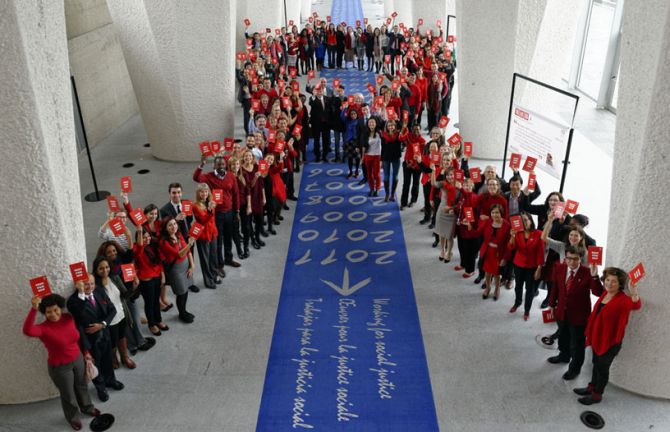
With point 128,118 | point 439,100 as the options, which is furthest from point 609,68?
point 128,118

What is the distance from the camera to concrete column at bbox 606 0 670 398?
4895mm

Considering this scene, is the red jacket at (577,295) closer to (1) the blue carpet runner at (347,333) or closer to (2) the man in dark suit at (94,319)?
(1) the blue carpet runner at (347,333)

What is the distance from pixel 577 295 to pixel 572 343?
22.9 inches

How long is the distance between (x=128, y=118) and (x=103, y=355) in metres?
11.0

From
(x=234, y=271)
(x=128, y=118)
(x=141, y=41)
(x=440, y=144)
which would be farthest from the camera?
(x=128, y=118)

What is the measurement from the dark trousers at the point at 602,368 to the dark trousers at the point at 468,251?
2488mm

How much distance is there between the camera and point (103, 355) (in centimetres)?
568

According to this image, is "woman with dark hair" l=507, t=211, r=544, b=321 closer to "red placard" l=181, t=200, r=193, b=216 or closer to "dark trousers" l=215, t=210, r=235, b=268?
"dark trousers" l=215, t=210, r=235, b=268

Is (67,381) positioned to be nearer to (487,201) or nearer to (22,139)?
(22,139)

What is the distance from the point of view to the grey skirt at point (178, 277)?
21.6 ft

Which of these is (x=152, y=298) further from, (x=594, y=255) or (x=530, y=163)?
(x=530, y=163)

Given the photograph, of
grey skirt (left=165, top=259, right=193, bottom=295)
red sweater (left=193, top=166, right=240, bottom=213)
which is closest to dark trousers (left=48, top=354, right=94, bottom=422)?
grey skirt (left=165, top=259, right=193, bottom=295)

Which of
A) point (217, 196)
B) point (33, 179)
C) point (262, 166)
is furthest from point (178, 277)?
point (262, 166)

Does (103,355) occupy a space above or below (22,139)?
below
